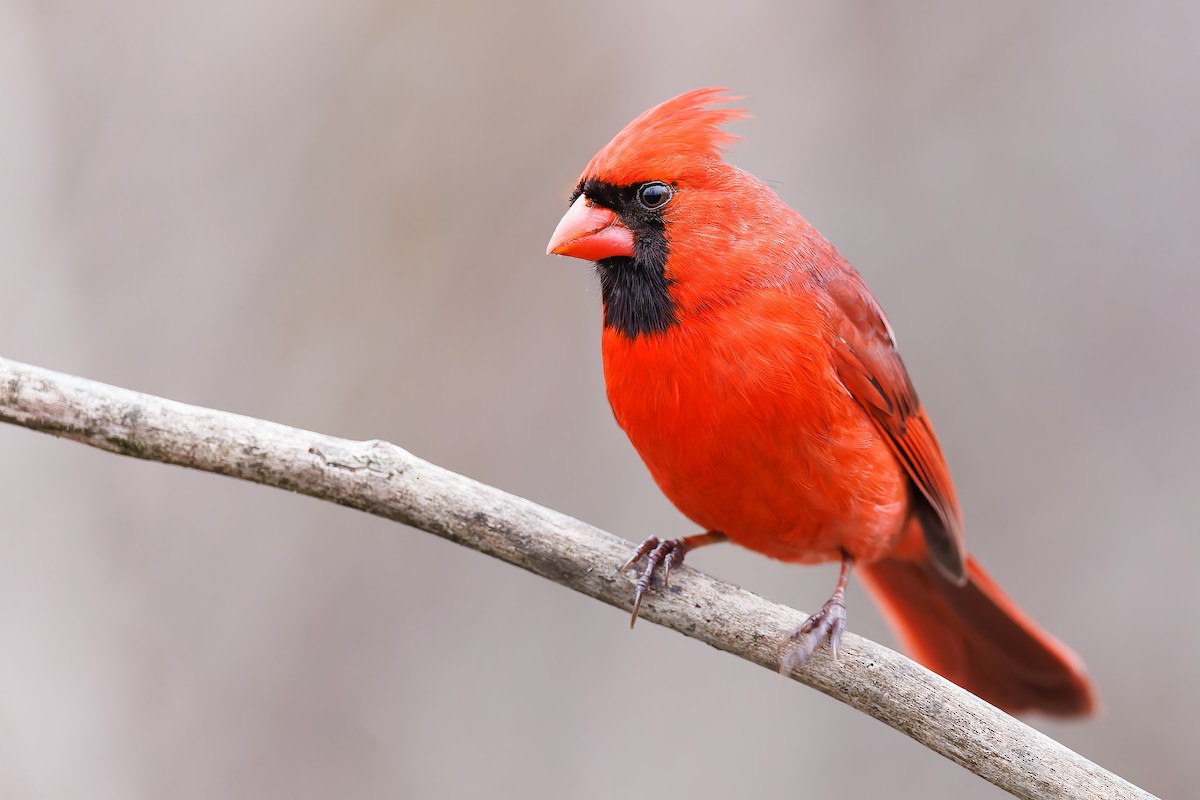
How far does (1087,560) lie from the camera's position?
4.93 m

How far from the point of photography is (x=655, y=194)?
3225 mm

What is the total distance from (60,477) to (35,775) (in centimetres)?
107

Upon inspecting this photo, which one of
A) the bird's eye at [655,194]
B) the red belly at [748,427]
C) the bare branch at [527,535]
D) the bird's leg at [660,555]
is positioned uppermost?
the bird's eye at [655,194]

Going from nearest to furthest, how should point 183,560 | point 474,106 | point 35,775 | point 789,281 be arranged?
point 789,281, point 35,775, point 183,560, point 474,106

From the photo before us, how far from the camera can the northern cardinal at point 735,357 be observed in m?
3.05

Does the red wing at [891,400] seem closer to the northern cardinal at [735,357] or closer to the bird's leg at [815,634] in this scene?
the northern cardinal at [735,357]

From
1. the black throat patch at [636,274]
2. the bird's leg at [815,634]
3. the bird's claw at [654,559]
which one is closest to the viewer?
the bird's leg at [815,634]

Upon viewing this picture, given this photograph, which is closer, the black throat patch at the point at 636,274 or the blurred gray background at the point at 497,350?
the black throat patch at the point at 636,274

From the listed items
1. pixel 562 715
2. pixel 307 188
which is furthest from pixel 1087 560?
pixel 307 188

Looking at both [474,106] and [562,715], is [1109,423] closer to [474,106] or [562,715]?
[562,715]

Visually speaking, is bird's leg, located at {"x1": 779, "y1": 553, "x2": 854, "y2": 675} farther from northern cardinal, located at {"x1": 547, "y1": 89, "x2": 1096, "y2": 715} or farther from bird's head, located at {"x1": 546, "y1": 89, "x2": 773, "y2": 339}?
bird's head, located at {"x1": 546, "y1": 89, "x2": 773, "y2": 339}

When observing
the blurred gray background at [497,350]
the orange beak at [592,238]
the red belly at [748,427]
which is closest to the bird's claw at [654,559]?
the red belly at [748,427]

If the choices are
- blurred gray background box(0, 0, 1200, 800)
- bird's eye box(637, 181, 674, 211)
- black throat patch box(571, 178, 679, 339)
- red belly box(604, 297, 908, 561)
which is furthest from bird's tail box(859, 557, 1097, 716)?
Answer: bird's eye box(637, 181, 674, 211)

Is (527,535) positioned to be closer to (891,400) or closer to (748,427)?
(748,427)
